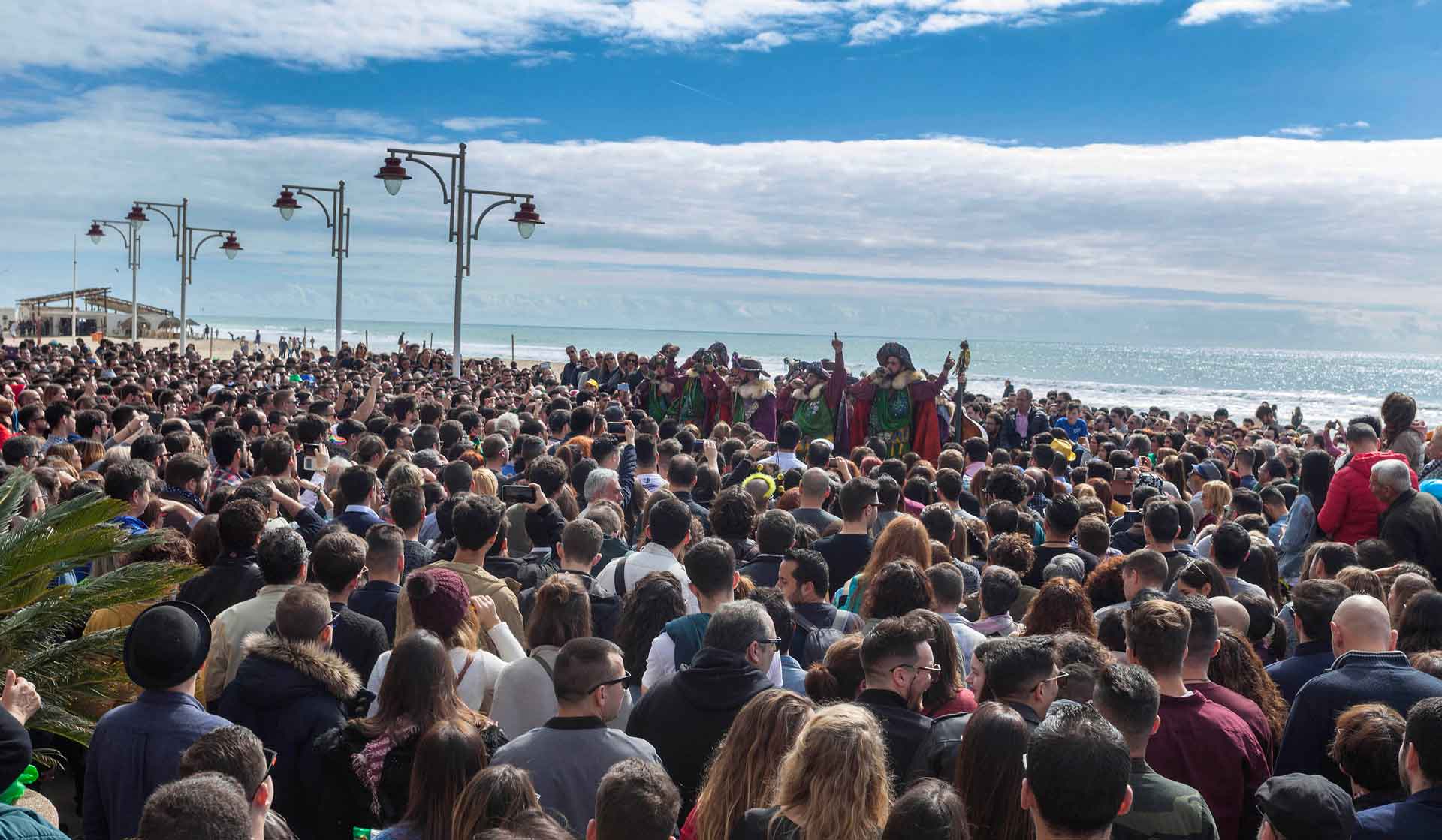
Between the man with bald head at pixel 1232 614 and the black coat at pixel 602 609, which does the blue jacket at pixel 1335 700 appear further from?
the black coat at pixel 602 609

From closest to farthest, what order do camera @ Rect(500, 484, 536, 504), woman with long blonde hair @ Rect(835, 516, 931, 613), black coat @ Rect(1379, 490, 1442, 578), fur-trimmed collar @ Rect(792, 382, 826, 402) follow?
woman with long blonde hair @ Rect(835, 516, 931, 613) < camera @ Rect(500, 484, 536, 504) < black coat @ Rect(1379, 490, 1442, 578) < fur-trimmed collar @ Rect(792, 382, 826, 402)

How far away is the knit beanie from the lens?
4328mm

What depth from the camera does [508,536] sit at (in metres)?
7.15

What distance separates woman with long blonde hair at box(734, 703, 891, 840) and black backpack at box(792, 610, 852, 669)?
6.44 ft

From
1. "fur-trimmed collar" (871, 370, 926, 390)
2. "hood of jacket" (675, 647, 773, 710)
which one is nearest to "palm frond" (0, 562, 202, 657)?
"hood of jacket" (675, 647, 773, 710)

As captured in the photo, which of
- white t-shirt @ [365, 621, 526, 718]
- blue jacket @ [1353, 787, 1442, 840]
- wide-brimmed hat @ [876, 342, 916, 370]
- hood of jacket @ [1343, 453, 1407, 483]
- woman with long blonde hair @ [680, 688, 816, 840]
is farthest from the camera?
wide-brimmed hat @ [876, 342, 916, 370]

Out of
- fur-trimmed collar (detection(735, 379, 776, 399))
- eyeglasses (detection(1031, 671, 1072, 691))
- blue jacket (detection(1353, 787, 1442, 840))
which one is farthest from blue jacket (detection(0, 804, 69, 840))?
fur-trimmed collar (detection(735, 379, 776, 399))

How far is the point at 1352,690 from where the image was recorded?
416cm

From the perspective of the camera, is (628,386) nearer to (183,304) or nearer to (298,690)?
(298,690)

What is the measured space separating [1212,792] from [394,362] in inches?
994

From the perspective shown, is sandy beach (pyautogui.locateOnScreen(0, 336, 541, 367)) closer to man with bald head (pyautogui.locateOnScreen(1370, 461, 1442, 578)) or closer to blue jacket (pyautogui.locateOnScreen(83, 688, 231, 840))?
man with bald head (pyautogui.locateOnScreen(1370, 461, 1442, 578))

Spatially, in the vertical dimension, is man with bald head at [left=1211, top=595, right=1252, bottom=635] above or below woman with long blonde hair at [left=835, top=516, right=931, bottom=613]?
below

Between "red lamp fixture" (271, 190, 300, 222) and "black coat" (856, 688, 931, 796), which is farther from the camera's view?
"red lamp fixture" (271, 190, 300, 222)

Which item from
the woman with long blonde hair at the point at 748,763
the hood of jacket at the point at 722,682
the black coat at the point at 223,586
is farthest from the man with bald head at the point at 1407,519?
the black coat at the point at 223,586
